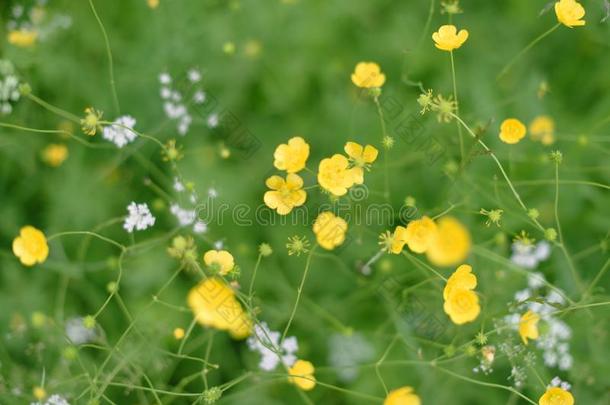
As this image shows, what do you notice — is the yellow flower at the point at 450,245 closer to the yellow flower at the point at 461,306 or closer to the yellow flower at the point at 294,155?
the yellow flower at the point at 461,306

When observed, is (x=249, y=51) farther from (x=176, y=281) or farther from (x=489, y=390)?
(x=489, y=390)

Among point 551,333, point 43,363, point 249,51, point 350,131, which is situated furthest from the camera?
point 249,51

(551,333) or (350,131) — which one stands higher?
(350,131)

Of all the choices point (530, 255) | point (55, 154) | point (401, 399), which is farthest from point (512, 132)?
point (55, 154)

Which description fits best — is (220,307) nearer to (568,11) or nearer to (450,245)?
(450,245)

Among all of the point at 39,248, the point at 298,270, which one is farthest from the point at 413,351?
the point at 39,248

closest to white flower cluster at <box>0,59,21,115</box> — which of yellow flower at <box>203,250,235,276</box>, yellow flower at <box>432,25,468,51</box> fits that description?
yellow flower at <box>203,250,235,276</box>

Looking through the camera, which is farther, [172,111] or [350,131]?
[350,131]
